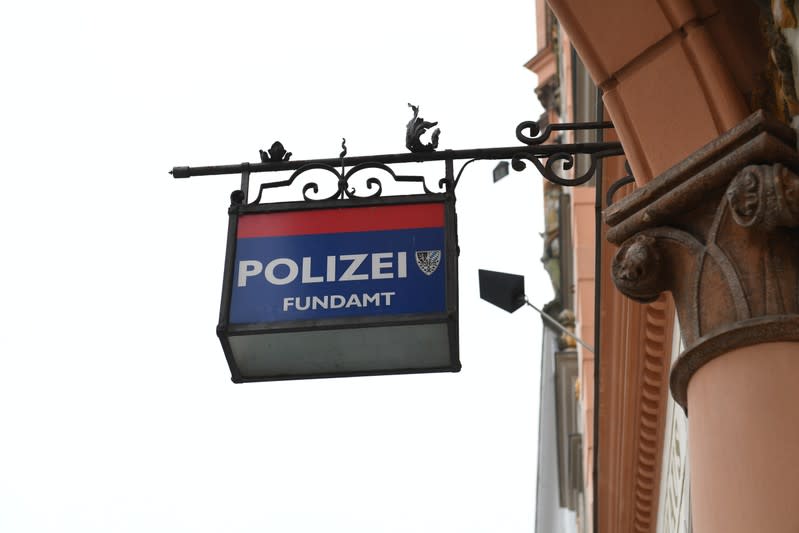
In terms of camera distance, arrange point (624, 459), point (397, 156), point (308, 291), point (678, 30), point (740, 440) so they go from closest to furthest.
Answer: point (740, 440)
point (678, 30)
point (308, 291)
point (397, 156)
point (624, 459)

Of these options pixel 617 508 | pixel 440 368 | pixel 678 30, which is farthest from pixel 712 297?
pixel 617 508

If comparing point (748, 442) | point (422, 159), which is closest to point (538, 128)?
point (422, 159)

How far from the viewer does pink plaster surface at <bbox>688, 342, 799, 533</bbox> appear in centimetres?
438

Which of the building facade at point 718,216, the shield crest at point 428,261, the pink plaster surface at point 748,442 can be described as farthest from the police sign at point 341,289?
the pink plaster surface at point 748,442

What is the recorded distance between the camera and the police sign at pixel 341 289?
6188 mm

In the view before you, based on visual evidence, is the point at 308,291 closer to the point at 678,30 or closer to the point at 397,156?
the point at 397,156

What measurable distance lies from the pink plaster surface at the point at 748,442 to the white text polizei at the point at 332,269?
190cm

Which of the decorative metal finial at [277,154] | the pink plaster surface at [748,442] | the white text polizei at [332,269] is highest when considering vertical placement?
the decorative metal finial at [277,154]

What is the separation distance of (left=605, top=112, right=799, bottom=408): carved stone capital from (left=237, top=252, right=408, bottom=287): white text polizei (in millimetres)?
1387

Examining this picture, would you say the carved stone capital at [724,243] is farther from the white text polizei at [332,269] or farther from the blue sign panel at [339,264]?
the white text polizei at [332,269]

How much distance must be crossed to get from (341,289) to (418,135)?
0.94m

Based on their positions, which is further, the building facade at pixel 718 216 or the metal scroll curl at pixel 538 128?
the metal scroll curl at pixel 538 128

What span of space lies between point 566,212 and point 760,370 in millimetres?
22966

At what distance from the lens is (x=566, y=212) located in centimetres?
2741
